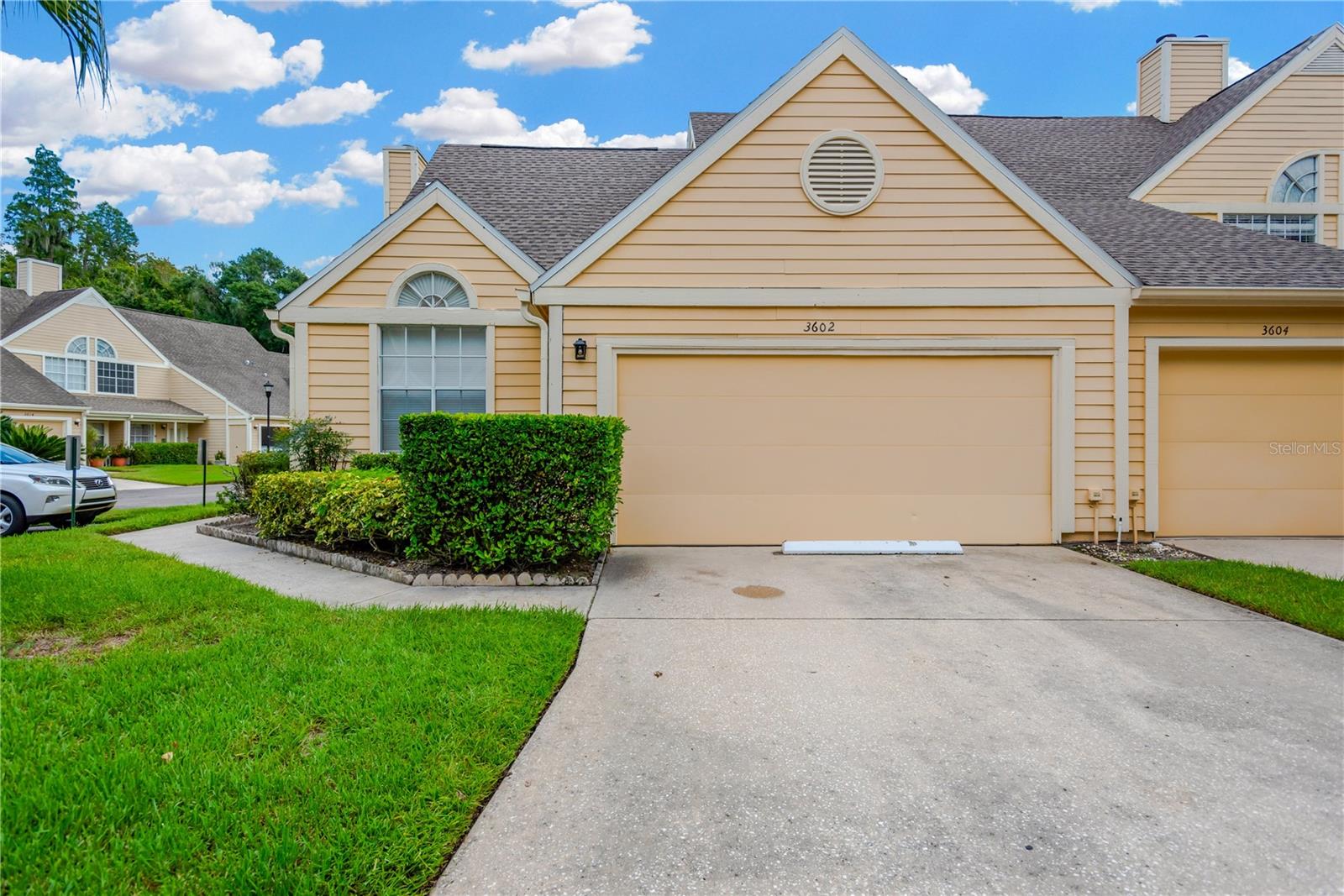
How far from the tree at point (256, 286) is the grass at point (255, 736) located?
48.2 m

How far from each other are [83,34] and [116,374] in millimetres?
30475

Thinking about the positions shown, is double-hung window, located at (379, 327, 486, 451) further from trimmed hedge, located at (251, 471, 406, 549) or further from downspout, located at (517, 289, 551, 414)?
trimmed hedge, located at (251, 471, 406, 549)

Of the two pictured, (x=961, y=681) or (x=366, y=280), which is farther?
(x=366, y=280)

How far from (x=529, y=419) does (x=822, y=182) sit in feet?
13.6

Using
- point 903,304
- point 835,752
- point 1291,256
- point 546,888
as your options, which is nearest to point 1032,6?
point 1291,256

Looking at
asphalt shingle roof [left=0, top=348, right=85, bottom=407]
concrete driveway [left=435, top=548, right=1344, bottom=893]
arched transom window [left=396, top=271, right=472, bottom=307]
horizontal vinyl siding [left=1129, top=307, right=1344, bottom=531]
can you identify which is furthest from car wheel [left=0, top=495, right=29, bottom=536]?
asphalt shingle roof [left=0, top=348, right=85, bottom=407]

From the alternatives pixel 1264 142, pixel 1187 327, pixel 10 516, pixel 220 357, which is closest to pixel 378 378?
pixel 10 516

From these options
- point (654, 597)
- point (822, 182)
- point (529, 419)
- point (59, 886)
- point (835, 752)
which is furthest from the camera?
point (822, 182)

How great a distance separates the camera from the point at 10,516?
7984 mm

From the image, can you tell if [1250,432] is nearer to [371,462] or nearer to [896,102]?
[896,102]

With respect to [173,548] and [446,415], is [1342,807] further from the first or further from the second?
[173,548]

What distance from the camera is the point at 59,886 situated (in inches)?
68.4

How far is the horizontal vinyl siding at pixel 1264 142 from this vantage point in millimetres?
9148

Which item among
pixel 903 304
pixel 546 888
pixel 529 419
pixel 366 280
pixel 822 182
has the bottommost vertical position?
pixel 546 888
